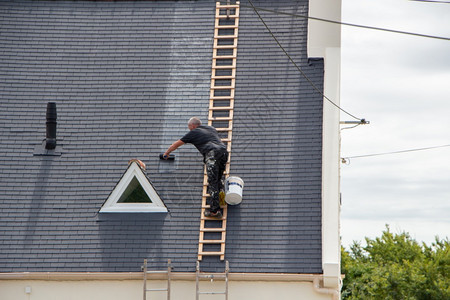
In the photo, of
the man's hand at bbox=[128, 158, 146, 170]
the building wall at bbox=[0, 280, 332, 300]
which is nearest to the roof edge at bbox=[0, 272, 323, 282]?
the building wall at bbox=[0, 280, 332, 300]

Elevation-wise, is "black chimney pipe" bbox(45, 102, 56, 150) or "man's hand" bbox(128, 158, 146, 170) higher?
"black chimney pipe" bbox(45, 102, 56, 150)

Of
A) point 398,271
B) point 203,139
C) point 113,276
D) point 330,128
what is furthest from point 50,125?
point 398,271

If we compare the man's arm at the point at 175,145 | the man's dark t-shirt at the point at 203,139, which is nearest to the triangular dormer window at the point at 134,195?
the man's arm at the point at 175,145

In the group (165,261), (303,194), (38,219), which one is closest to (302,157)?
(303,194)

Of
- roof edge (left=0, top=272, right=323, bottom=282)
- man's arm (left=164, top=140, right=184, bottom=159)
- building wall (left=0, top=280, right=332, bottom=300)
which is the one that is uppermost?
man's arm (left=164, top=140, right=184, bottom=159)

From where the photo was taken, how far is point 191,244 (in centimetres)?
1570

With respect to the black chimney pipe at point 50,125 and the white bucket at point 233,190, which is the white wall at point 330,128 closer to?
the white bucket at point 233,190

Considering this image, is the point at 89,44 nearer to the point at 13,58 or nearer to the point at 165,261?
the point at 13,58

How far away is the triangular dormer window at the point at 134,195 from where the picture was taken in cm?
1630

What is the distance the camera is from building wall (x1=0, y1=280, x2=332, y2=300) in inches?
596

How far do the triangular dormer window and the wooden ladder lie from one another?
102cm

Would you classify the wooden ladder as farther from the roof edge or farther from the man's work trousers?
the roof edge

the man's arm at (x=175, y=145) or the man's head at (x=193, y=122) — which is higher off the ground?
the man's head at (x=193, y=122)

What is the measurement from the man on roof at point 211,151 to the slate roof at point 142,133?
0.52m
